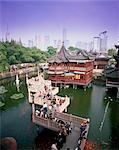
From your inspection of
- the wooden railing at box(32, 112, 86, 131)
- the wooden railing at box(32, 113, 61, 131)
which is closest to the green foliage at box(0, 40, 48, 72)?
the wooden railing at box(32, 113, 61, 131)

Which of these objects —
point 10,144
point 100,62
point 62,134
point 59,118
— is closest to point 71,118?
point 59,118

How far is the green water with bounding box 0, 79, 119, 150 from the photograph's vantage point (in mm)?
8812

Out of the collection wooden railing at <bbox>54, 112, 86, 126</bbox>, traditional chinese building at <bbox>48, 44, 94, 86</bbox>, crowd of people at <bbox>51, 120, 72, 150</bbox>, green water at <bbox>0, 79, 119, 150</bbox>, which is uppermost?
traditional chinese building at <bbox>48, 44, 94, 86</bbox>

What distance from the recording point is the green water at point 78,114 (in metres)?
8.81

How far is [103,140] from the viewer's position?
341 inches

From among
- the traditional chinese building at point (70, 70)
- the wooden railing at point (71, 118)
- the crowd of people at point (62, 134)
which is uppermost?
the traditional chinese building at point (70, 70)

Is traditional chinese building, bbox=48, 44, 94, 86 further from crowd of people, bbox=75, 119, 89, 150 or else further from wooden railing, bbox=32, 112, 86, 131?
crowd of people, bbox=75, 119, 89, 150

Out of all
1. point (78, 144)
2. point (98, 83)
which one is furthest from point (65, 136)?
point (98, 83)

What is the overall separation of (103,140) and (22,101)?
310 inches

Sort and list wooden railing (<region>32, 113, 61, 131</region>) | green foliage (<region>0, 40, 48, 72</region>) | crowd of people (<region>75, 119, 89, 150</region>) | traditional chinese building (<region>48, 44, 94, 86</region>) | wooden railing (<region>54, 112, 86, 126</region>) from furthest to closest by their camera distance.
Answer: green foliage (<region>0, 40, 48, 72</region>), traditional chinese building (<region>48, 44, 94, 86</region>), wooden railing (<region>54, 112, 86, 126</region>), wooden railing (<region>32, 113, 61, 131</region>), crowd of people (<region>75, 119, 89, 150</region>)

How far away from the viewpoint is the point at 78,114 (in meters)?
12.0

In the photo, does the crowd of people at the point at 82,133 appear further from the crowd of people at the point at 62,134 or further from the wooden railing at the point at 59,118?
the crowd of people at the point at 62,134

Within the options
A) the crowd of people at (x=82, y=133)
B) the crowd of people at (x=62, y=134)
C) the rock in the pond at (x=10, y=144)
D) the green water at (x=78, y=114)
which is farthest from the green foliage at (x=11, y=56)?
the rock in the pond at (x=10, y=144)

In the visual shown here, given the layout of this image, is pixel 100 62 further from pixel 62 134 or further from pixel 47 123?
pixel 62 134
